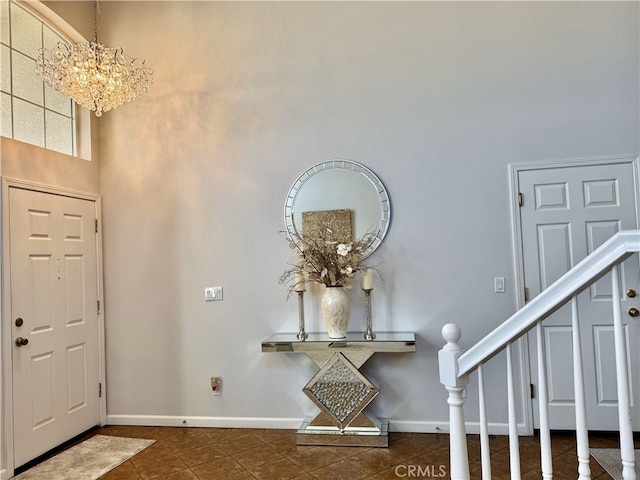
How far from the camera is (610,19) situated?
3.05 m

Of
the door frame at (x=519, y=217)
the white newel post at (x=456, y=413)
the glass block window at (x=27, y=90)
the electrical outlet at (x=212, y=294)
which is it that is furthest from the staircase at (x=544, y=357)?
the glass block window at (x=27, y=90)

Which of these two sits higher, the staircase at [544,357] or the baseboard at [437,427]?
the staircase at [544,357]

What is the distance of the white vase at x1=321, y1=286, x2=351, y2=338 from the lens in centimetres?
302

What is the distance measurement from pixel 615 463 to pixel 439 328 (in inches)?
51.8

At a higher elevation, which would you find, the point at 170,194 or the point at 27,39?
the point at 27,39

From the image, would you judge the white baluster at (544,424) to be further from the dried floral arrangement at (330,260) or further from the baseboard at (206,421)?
the baseboard at (206,421)

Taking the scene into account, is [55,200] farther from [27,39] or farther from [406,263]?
[406,263]

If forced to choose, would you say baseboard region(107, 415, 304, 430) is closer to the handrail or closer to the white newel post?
the white newel post

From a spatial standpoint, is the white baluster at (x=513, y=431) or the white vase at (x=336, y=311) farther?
the white vase at (x=336, y=311)

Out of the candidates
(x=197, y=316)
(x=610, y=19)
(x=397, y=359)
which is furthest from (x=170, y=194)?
(x=610, y=19)

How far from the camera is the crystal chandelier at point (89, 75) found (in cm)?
272

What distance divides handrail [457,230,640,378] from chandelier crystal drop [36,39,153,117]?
285 centimetres

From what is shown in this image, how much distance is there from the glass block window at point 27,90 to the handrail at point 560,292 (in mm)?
3402
